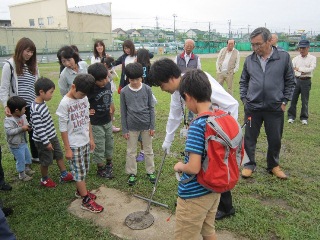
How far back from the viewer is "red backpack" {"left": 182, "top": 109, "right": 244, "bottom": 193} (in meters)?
1.84

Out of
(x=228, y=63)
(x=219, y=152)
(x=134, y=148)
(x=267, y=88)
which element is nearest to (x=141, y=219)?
(x=134, y=148)

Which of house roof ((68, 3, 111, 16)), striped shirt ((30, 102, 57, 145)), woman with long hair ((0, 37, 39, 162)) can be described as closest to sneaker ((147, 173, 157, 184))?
striped shirt ((30, 102, 57, 145))

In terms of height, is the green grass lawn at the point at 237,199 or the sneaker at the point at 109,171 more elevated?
the sneaker at the point at 109,171

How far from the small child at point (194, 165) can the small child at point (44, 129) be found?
7.15ft

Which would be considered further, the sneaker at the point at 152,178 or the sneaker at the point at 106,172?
the sneaker at the point at 106,172

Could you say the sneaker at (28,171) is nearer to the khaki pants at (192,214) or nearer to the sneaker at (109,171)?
the sneaker at (109,171)

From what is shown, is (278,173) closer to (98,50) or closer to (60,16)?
(98,50)

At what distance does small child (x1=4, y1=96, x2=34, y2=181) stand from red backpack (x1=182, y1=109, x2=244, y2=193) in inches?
115

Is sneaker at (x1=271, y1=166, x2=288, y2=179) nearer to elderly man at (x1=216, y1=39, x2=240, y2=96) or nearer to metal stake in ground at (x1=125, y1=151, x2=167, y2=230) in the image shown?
metal stake in ground at (x1=125, y1=151, x2=167, y2=230)

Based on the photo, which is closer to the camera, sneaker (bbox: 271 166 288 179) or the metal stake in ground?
the metal stake in ground

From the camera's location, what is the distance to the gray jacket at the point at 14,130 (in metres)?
3.95

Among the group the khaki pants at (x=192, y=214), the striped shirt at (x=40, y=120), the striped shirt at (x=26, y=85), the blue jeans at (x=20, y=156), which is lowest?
the blue jeans at (x=20, y=156)

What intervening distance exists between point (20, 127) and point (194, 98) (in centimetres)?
295

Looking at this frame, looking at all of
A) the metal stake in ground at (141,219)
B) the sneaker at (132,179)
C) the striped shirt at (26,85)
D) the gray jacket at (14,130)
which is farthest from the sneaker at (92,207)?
the striped shirt at (26,85)
